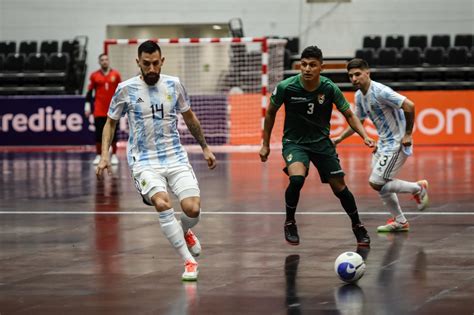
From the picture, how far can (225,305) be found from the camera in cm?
809

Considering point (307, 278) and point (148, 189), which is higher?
point (148, 189)

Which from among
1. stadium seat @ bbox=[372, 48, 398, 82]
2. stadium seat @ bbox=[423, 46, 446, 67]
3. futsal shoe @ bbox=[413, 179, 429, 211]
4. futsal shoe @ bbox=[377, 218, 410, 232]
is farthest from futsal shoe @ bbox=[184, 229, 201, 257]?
stadium seat @ bbox=[423, 46, 446, 67]

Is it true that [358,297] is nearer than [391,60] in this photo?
Yes

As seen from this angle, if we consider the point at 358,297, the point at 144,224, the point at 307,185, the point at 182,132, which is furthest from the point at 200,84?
the point at 358,297

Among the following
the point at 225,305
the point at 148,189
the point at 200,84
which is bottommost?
the point at 225,305

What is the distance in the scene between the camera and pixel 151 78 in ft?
31.4

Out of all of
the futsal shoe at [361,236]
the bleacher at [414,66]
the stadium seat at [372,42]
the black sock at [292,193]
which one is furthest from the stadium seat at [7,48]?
the futsal shoe at [361,236]

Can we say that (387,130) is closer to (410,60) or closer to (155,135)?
(155,135)

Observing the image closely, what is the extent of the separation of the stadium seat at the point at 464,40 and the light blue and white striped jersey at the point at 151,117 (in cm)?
2384

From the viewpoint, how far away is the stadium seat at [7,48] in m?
34.3

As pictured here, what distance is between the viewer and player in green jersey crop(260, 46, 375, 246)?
11070mm

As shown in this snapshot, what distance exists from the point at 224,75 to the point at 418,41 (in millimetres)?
6224

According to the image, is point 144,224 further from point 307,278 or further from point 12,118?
point 12,118

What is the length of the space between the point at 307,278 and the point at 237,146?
774 inches
